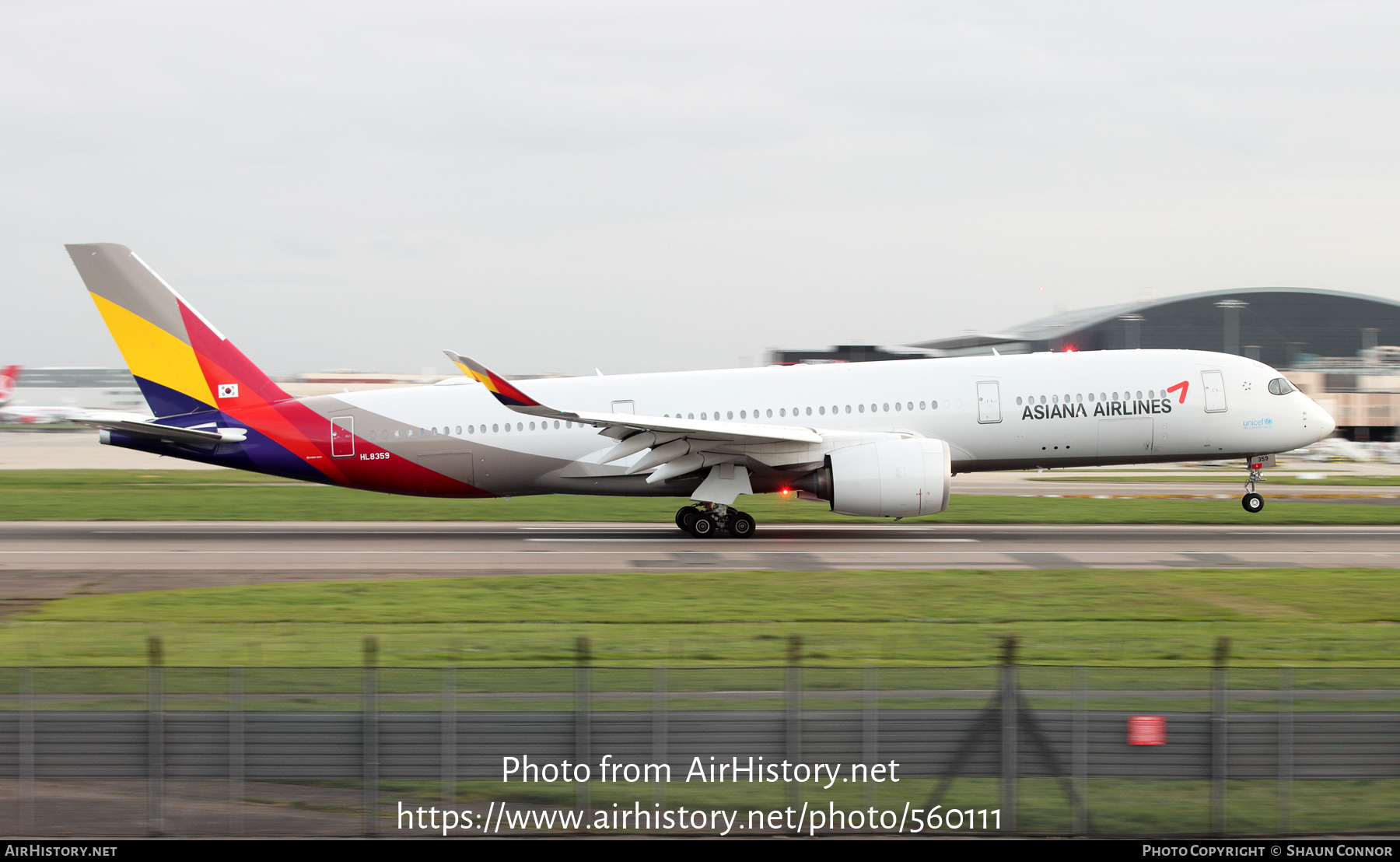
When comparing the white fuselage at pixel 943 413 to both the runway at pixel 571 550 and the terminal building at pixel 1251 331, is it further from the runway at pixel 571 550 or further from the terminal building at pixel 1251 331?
the terminal building at pixel 1251 331

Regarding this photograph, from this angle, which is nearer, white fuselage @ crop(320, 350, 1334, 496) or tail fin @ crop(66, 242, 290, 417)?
white fuselage @ crop(320, 350, 1334, 496)

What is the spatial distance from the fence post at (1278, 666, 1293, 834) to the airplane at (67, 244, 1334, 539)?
58.2ft

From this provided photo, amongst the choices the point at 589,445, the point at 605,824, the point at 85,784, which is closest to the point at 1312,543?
the point at 589,445

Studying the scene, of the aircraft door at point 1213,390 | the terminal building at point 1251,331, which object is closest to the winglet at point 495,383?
the aircraft door at point 1213,390

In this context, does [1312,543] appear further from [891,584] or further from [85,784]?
[85,784]

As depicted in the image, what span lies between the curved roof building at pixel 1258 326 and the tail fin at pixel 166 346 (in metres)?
78.7

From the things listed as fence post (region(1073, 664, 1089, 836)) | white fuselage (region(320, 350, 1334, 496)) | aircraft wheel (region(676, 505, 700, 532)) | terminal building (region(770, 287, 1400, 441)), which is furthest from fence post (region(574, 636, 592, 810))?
terminal building (region(770, 287, 1400, 441))

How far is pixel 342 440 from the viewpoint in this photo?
2698 cm

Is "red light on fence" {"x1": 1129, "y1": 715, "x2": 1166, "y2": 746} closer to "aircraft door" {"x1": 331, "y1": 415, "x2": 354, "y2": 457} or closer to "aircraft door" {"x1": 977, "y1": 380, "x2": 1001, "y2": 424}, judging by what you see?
"aircraft door" {"x1": 977, "y1": 380, "x2": 1001, "y2": 424}

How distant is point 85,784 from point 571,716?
130 inches

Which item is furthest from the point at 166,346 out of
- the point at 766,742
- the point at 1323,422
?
the point at 1323,422

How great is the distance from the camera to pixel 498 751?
24.9ft

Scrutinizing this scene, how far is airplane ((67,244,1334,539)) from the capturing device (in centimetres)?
2623
